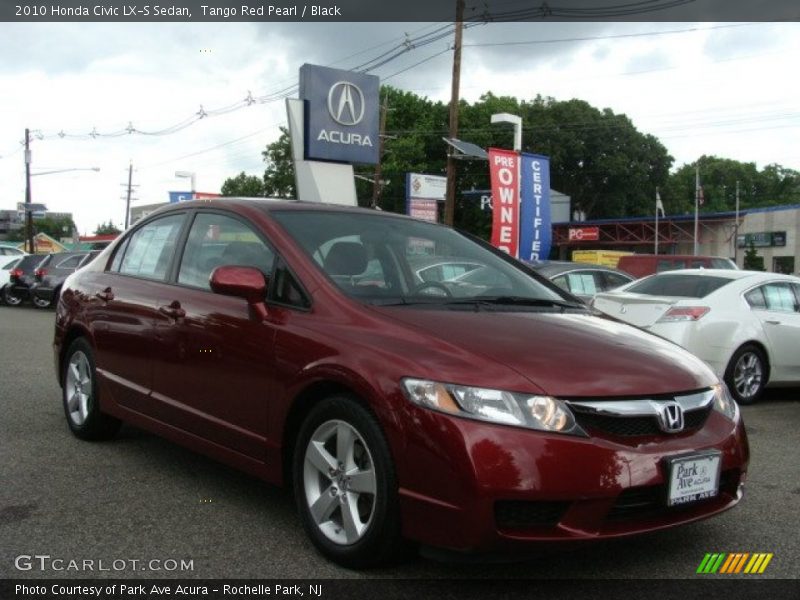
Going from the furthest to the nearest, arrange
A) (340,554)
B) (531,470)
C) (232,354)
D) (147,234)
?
(147,234)
(232,354)
(340,554)
(531,470)

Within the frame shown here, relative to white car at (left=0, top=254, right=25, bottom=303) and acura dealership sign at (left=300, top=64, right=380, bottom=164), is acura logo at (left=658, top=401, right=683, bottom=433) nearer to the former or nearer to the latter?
acura dealership sign at (left=300, top=64, right=380, bottom=164)

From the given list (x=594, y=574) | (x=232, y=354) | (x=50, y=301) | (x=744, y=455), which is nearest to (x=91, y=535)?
(x=232, y=354)

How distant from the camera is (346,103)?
15586 mm

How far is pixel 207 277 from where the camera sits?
14.3 feet

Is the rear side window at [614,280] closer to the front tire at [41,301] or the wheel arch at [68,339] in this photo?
the wheel arch at [68,339]

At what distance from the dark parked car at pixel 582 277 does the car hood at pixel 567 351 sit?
28.2 feet

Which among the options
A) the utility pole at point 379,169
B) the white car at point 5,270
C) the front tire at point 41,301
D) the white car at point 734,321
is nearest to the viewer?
the white car at point 734,321

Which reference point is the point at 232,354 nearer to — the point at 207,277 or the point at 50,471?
the point at 207,277

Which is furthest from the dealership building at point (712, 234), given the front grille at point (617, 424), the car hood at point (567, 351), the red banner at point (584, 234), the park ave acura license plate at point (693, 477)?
the front grille at point (617, 424)

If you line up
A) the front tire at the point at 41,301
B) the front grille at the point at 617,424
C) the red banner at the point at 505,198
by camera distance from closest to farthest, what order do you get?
the front grille at the point at 617,424, the red banner at the point at 505,198, the front tire at the point at 41,301

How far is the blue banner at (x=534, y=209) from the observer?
61.0 feet

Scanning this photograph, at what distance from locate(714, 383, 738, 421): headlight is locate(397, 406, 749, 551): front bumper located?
58cm

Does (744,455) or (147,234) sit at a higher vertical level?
(147,234)

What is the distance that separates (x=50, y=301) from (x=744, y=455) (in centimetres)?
2072
